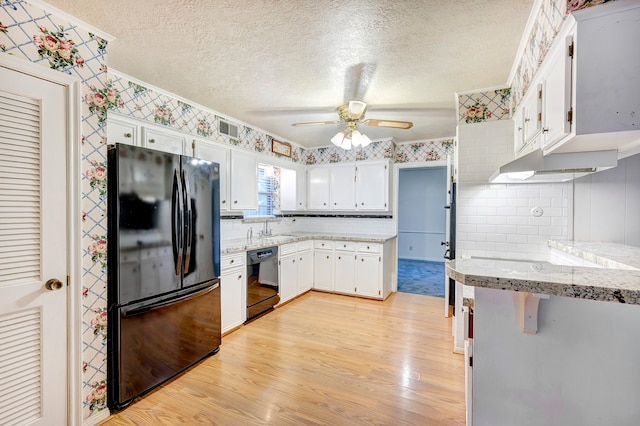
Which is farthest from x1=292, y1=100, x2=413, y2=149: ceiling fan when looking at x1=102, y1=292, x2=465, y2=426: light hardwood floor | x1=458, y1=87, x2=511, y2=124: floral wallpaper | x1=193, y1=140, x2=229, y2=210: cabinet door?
x1=102, y1=292, x2=465, y2=426: light hardwood floor

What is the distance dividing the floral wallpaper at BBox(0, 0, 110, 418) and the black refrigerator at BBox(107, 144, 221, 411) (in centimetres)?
5

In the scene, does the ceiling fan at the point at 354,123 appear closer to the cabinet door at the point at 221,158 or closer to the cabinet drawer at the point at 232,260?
the cabinet door at the point at 221,158

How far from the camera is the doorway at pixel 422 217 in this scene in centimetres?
716

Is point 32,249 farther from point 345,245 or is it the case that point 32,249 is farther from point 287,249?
point 345,245

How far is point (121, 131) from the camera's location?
2346 mm

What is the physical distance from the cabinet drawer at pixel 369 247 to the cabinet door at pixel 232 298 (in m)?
1.78

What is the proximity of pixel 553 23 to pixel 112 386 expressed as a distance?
3.30 metres

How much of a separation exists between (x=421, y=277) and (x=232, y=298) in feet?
12.9

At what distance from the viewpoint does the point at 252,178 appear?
3717 mm

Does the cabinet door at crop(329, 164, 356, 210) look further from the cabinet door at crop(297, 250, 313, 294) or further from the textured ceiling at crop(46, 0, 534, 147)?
the textured ceiling at crop(46, 0, 534, 147)

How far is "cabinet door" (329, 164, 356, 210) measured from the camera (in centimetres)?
464

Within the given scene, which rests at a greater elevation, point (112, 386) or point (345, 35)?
point (345, 35)

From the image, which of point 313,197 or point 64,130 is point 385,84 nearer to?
point 64,130

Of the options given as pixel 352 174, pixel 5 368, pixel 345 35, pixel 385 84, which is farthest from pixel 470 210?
pixel 5 368
